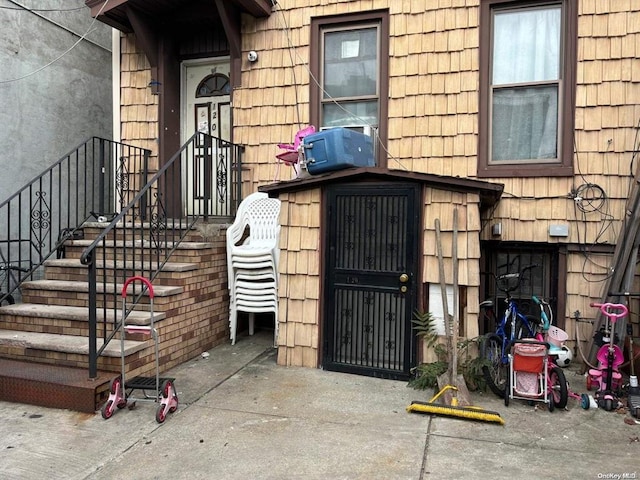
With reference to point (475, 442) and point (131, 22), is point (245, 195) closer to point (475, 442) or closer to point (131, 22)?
point (131, 22)

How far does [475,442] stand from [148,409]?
231 centimetres

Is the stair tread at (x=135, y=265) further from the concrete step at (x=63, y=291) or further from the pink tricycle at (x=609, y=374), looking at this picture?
the pink tricycle at (x=609, y=374)

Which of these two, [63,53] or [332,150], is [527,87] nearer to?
[332,150]

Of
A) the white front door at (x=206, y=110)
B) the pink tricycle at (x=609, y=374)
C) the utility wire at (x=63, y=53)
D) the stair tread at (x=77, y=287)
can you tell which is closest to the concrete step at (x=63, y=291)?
the stair tread at (x=77, y=287)

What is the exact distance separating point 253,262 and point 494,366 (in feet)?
8.29

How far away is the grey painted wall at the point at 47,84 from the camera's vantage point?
244 inches

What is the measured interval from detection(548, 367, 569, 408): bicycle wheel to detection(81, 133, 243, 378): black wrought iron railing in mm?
3382

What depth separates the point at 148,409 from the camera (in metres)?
3.55

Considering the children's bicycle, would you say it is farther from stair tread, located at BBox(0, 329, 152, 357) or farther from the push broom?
stair tread, located at BBox(0, 329, 152, 357)

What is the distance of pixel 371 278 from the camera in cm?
431

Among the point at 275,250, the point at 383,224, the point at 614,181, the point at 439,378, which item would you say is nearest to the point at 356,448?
the point at 439,378

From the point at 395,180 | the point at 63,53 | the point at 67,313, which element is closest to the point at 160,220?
the point at 67,313

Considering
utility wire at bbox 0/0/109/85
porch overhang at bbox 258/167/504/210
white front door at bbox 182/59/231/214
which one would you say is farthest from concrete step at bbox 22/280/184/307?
utility wire at bbox 0/0/109/85

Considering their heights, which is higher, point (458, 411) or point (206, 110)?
point (206, 110)
